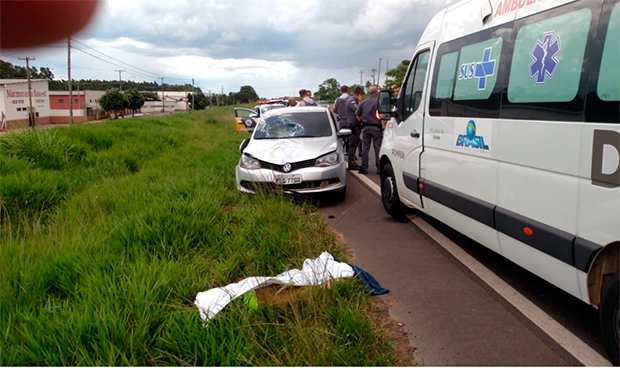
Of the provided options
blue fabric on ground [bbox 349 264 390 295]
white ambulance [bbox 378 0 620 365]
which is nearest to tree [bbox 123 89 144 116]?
white ambulance [bbox 378 0 620 365]

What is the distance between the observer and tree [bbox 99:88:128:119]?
265 feet

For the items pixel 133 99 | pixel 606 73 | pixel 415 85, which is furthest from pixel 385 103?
pixel 133 99

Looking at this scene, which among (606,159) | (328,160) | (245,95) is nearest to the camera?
(606,159)

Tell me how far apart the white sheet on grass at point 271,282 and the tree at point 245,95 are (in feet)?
387

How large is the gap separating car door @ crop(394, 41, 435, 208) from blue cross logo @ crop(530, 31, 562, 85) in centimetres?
192

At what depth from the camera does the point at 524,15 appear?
328 centimetres

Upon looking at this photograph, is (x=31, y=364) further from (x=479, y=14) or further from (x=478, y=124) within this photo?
(x=479, y=14)

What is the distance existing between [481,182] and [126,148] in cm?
965

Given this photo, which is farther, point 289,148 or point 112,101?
point 112,101

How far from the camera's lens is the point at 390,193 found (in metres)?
6.29

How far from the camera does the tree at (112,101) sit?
80812 mm

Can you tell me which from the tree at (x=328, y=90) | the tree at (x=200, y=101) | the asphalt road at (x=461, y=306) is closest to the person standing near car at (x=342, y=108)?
the asphalt road at (x=461, y=306)

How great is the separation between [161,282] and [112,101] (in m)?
87.6

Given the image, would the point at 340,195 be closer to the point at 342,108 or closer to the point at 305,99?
the point at 342,108
